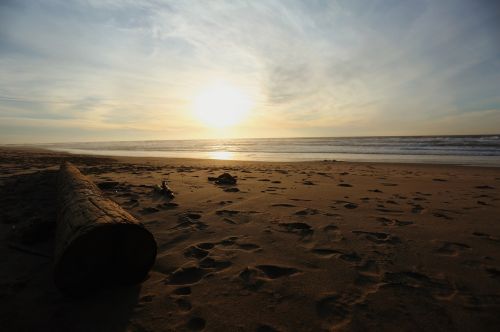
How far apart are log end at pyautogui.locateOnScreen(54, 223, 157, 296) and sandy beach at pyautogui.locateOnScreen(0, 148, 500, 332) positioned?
11 centimetres

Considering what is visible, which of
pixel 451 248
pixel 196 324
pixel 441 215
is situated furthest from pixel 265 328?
pixel 441 215

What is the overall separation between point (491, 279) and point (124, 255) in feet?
A: 11.1

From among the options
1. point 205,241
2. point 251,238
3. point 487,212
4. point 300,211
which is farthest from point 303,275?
point 487,212

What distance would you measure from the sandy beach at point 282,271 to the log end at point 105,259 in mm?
107

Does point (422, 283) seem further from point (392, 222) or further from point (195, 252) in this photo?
point (195, 252)

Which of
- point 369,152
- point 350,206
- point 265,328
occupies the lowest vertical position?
point 265,328

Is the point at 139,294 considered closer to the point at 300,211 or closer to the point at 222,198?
the point at 300,211

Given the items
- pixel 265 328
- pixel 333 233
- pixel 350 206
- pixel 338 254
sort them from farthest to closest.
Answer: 1. pixel 350 206
2. pixel 333 233
3. pixel 338 254
4. pixel 265 328

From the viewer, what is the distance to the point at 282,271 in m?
2.83

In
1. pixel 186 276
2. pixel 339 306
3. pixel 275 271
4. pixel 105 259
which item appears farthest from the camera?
pixel 275 271

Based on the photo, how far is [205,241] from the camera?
139 inches

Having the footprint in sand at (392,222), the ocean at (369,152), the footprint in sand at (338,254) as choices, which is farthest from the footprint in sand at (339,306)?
the ocean at (369,152)

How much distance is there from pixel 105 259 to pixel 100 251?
93 mm

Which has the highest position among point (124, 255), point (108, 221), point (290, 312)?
point (108, 221)
